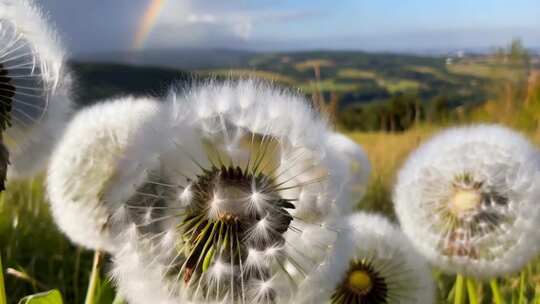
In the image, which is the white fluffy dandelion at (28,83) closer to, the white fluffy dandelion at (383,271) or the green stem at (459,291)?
the white fluffy dandelion at (383,271)

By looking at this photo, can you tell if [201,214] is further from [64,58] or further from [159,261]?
[64,58]

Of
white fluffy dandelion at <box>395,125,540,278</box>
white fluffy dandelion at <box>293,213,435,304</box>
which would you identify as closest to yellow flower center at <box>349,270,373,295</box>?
white fluffy dandelion at <box>293,213,435,304</box>

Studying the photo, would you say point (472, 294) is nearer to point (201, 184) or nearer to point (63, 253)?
point (201, 184)

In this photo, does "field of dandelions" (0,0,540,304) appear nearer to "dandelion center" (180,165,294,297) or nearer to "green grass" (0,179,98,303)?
"dandelion center" (180,165,294,297)

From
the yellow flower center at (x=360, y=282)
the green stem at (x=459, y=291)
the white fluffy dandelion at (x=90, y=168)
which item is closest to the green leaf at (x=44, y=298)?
the white fluffy dandelion at (x=90, y=168)

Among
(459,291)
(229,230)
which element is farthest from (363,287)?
(229,230)

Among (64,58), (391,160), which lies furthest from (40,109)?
(391,160)
